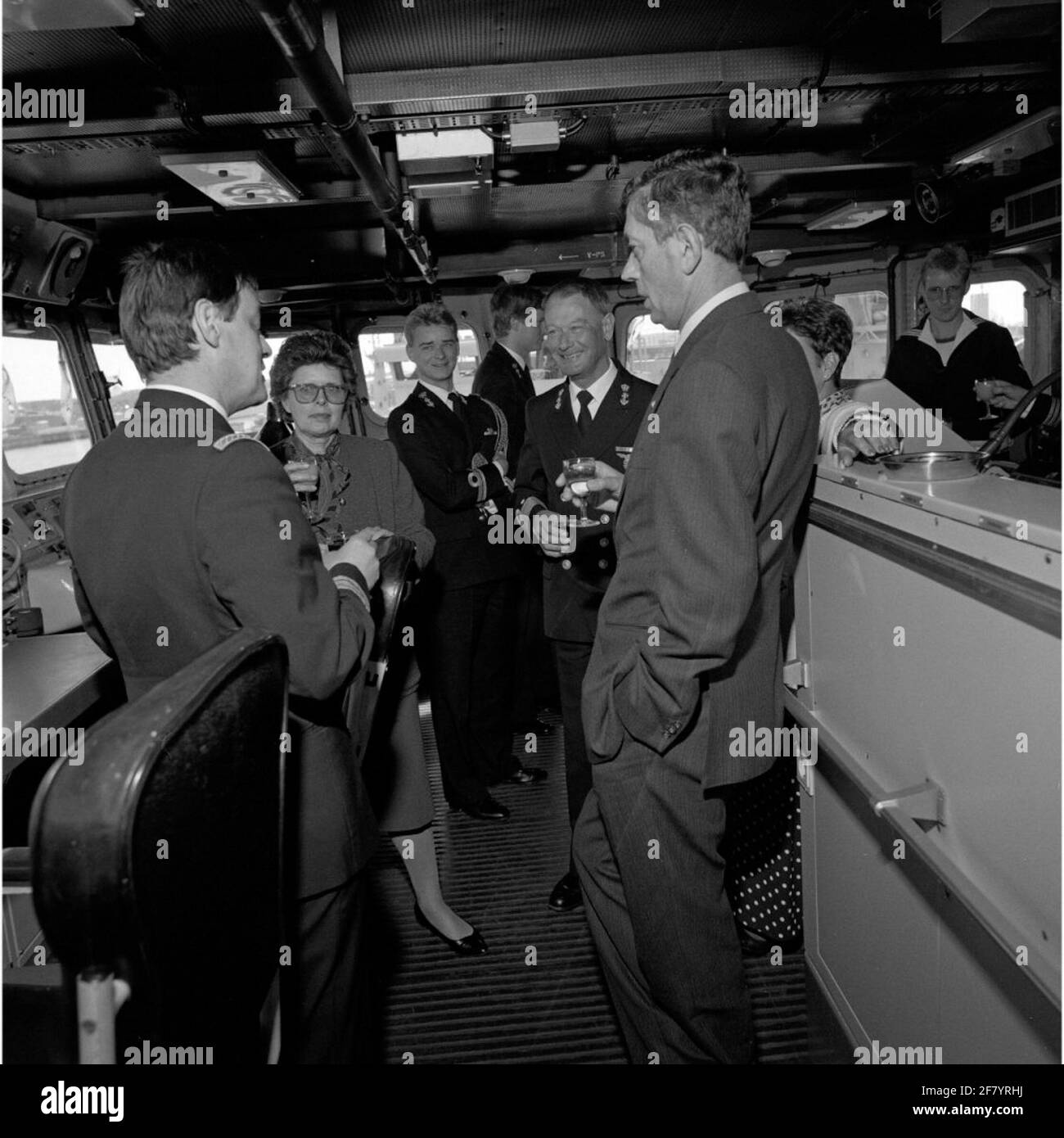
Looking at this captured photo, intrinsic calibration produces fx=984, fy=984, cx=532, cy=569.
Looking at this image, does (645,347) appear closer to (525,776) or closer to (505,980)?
(525,776)

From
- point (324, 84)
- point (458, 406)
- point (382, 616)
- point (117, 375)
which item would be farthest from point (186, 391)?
point (117, 375)

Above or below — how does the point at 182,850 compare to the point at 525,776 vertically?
above

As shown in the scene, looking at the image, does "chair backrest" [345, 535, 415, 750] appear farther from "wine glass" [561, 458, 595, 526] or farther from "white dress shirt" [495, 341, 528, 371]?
"white dress shirt" [495, 341, 528, 371]

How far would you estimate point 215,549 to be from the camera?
1.67 meters

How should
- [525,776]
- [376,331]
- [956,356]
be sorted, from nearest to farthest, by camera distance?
[525,776] < [956,356] < [376,331]

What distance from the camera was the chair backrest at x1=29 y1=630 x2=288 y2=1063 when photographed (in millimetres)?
939

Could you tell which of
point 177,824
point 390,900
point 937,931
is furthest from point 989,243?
point 177,824

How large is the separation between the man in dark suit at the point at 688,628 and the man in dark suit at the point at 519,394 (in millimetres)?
2524

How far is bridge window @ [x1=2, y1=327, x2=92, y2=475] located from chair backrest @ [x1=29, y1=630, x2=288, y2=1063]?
4230 mm

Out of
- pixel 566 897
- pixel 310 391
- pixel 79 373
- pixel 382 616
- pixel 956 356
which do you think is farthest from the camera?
pixel 79 373

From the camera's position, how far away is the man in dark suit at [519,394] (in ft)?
16.1

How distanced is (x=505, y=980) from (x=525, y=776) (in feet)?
5.34
